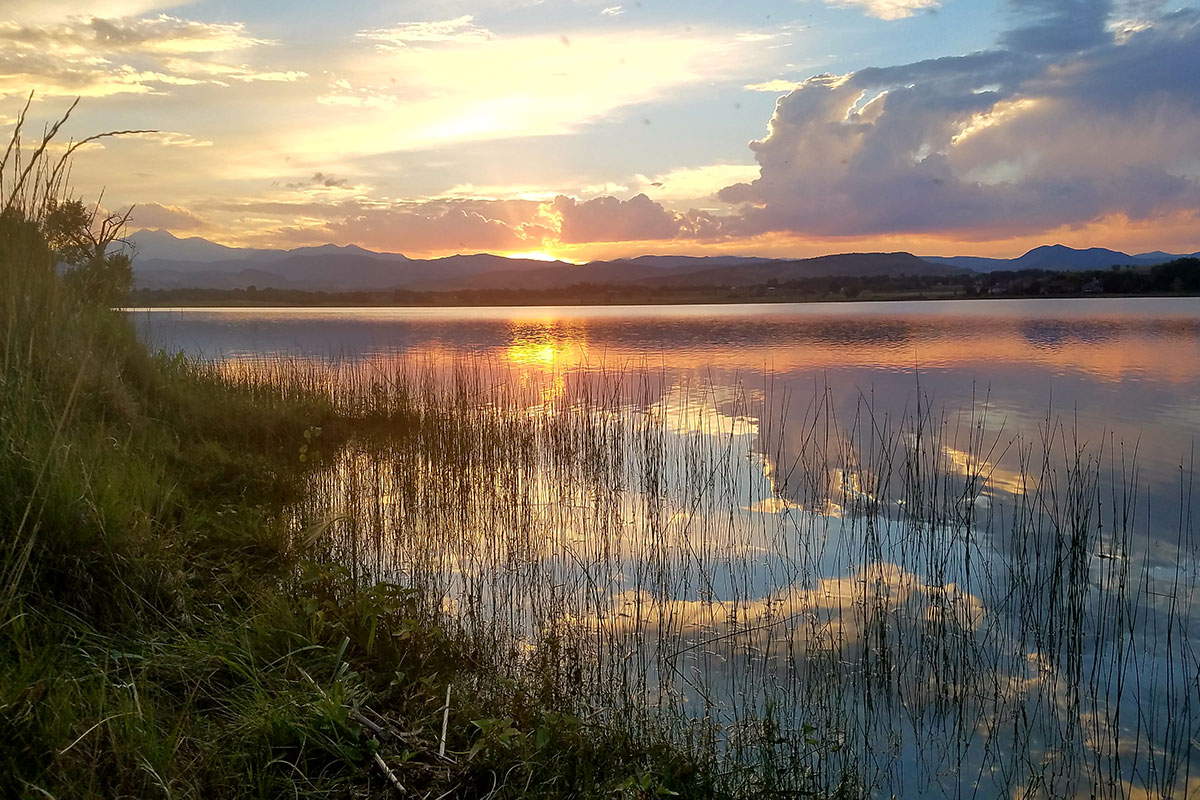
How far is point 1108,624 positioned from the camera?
4781 millimetres

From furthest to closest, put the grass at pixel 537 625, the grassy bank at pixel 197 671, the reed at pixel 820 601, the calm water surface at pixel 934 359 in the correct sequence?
the calm water surface at pixel 934 359
the reed at pixel 820 601
the grass at pixel 537 625
the grassy bank at pixel 197 671

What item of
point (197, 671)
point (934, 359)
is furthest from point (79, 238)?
point (934, 359)

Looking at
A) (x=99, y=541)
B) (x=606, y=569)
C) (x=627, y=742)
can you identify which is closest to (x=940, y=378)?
(x=606, y=569)

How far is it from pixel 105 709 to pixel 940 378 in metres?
17.0

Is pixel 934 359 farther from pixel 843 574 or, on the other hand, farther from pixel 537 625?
pixel 537 625

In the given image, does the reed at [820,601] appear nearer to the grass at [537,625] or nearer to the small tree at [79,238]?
the grass at [537,625]

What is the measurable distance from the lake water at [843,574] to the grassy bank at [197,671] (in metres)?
0.75

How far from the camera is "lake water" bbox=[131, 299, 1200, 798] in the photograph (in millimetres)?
3641

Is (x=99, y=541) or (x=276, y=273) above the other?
(x=276, y=273)

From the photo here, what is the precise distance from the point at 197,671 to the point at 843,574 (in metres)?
4.41

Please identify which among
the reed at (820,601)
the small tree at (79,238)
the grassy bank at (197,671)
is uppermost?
the small tree at (79,238)

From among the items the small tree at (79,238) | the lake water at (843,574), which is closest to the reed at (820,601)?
the lake water at (843,574)

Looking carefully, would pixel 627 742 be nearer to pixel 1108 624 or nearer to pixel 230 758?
pixel 230 758

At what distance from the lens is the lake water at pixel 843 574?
3.64 m
